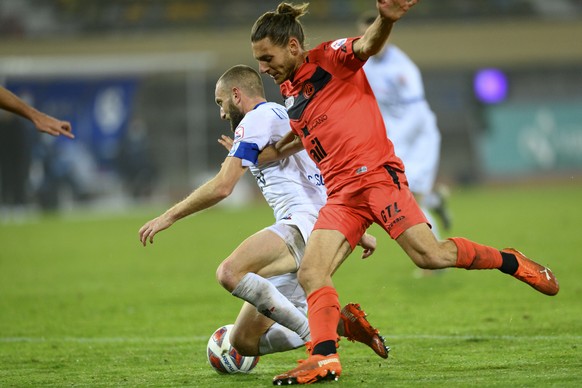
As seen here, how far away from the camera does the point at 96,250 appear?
15.3 metres

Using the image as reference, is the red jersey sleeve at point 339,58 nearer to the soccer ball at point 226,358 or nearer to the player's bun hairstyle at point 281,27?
the player's bun hairstyle at point 281,27

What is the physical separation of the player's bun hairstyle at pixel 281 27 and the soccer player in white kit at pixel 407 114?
5.08m

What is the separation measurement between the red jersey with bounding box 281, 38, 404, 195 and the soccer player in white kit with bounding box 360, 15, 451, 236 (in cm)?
503

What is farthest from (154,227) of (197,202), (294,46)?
(294,46)

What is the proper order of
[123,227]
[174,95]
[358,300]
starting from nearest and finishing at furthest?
[358,300] < [123,227] < [174,95]

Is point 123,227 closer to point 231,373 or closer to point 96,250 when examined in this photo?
point 96,250

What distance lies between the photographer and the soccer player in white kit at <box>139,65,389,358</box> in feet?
18.9

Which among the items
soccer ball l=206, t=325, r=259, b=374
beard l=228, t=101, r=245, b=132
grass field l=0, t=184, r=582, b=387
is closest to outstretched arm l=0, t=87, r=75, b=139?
beard l=228, t=101, r=245, b=132

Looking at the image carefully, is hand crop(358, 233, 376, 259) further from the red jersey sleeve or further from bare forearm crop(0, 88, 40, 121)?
bare forearm crop(0, 88, 40, 121)

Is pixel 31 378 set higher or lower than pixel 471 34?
lower

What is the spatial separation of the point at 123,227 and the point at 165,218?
1406 centimetres

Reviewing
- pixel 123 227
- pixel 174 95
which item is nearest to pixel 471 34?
pixel 174 95

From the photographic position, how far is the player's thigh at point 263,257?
230 inches

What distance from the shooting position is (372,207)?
18.4 ft
